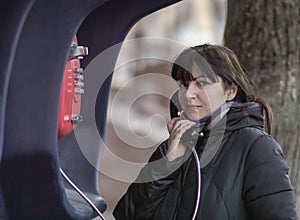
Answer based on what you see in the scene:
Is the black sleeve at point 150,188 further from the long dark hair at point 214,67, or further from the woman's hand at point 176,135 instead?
the long dark hair at point 214,67

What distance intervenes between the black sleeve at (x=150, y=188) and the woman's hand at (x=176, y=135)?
0.06 ft

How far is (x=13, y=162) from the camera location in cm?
178

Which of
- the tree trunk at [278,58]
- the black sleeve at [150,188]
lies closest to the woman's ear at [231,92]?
the black sleeve at [150,188]

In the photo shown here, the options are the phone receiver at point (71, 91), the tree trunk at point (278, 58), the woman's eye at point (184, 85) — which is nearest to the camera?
the phone receiver at point (71, 91)

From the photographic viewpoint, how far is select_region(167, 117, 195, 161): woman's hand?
2098mm

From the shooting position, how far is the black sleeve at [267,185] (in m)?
2.02

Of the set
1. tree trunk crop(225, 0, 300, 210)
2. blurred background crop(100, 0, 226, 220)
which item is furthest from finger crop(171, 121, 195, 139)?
blurred background crop(100, 0, 226, 220)

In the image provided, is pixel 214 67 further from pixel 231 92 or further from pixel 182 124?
pixel 182 124

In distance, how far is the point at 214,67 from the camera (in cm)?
217

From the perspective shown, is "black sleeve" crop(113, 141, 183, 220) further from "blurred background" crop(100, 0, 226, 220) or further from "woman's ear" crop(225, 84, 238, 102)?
"blurred background" crop(100, 0, 226, 220)

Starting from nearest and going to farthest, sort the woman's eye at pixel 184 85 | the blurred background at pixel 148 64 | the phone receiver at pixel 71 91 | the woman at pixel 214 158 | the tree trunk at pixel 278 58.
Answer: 1. the phone receiver at pixel 71 91
2. the woman at pixel 214 158
3. the woman's eye at pixel 184 85
4. the tree trunk at pixel 278 58
5. the blurred background at pixel 148 64

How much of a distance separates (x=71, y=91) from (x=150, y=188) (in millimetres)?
378

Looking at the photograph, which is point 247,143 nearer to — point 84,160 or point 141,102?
point 84,160

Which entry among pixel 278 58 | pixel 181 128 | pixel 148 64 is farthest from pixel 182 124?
pixel 148 64
